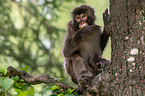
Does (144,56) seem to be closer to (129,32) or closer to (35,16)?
(129,32)

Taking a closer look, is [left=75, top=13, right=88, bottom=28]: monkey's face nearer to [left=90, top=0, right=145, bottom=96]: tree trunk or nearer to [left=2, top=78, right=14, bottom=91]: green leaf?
[left=90, top=0, right=145, bottom=96]: tree trunk

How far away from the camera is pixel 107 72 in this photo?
328 centimetres

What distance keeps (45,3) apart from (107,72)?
5366 mm

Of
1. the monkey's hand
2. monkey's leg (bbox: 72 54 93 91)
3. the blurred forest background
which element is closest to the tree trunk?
monkey's leg (bbox: 72 54 93 91)

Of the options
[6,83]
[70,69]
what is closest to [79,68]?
[70,69]

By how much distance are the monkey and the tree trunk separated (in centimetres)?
99

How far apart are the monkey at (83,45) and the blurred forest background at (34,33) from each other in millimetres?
3020

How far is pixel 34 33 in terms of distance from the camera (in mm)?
8195

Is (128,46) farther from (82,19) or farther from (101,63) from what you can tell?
(82,19)

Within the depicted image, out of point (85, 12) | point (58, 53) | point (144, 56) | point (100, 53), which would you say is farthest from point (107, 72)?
point (58, 53)

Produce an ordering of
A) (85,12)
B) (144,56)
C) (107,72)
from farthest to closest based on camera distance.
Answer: (85,12), (107,72), (144,56)

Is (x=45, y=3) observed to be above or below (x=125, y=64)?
above

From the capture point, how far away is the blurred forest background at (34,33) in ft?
25.8

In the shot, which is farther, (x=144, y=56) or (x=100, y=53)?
(x=100, y=53)
